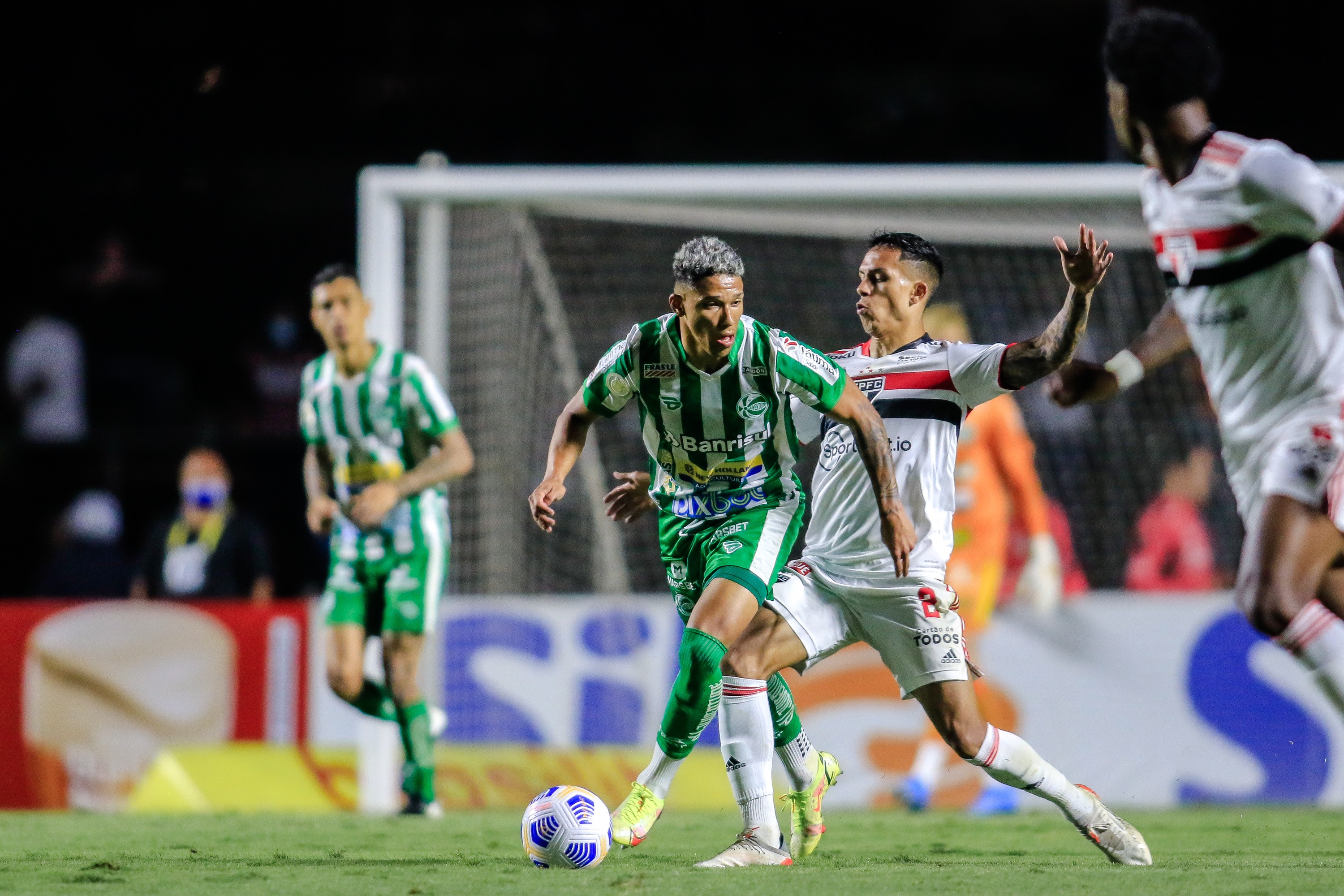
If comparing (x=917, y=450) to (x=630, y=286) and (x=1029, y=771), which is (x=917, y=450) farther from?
(x=630, y=286)

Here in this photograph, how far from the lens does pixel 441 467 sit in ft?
25.7

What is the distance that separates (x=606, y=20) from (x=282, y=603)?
10.0 meters

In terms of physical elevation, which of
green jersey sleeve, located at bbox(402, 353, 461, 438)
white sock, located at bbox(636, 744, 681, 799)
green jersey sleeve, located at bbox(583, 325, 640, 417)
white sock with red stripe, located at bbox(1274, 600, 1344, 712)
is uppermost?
green jersey sleeve, located at bbox(402, 353, 461, 438)

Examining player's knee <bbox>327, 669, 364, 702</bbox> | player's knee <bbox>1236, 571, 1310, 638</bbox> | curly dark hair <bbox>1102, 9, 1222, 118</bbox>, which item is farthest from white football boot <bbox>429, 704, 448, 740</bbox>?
curly dark hair <bbox>1102, 9, 1222, 118</bbox>

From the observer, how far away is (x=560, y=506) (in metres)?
10.4

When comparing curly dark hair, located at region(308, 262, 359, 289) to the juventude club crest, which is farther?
curly dark hair, located at region(308, 262, 359, 289)

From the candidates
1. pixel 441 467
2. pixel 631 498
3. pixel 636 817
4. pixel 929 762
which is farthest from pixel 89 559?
pixel 636 817

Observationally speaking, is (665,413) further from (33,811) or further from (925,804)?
(33,811)

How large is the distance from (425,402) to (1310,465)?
4772mm

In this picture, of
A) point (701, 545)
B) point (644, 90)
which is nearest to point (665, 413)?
point (701, 545)

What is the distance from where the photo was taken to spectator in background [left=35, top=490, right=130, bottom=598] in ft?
36.1

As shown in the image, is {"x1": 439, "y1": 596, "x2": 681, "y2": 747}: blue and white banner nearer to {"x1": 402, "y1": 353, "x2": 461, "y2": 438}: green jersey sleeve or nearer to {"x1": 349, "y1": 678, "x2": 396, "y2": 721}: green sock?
{"x1": 349, "y1": 678, "x2": 396, "y2": 721}: green sock

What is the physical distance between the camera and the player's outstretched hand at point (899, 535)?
496 cm

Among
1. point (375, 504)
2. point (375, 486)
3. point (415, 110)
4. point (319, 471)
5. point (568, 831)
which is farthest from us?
point (415, 110)
